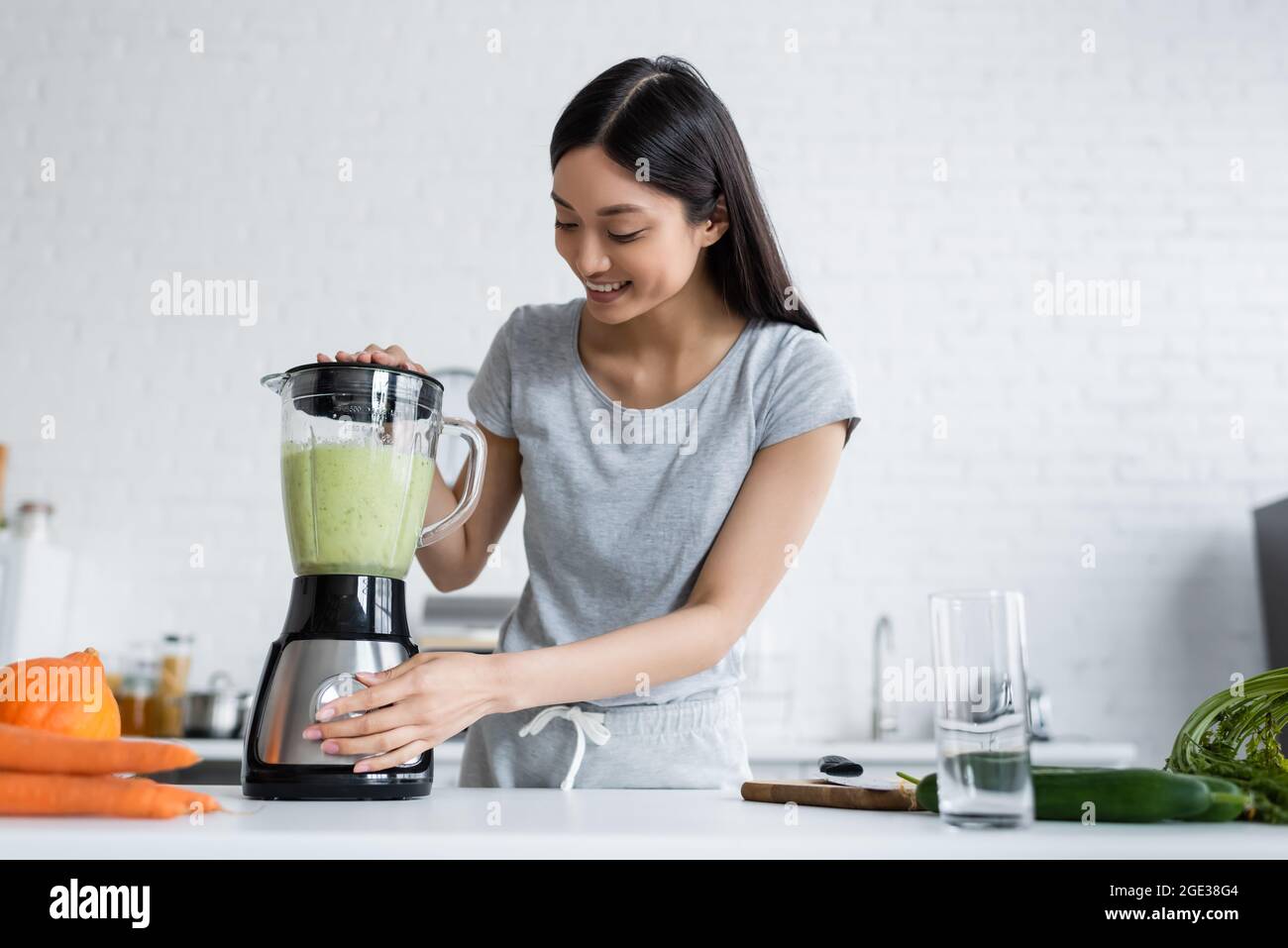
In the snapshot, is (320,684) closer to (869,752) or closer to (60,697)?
(60,697)

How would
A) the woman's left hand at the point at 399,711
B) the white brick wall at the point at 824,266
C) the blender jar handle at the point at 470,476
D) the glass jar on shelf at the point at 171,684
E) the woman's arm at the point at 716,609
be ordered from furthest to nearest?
the white brick wall at the point at 824,266 < the glass jar on shelf at the point at 171,684 < the blender jar handle at the point at 470,476 < the woman's arm at the point at 716,609 < the woman's left hand at the point at 399,711

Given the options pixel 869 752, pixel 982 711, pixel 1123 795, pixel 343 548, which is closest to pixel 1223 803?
pixel 1123 795

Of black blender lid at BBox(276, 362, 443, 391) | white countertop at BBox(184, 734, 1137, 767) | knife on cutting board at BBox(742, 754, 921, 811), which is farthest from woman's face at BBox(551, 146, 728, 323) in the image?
white countertop at BBox(184, 734, 1137, 767)

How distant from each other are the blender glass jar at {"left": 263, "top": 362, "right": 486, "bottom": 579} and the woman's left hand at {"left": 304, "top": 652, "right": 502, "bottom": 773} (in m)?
0.15

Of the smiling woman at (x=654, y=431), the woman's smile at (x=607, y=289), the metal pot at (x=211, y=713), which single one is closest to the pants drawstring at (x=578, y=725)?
the smiling woman at (x=654, y=431)

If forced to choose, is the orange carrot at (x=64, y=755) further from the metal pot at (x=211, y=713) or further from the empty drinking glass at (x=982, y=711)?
the metal pot at (x=211, y=713)

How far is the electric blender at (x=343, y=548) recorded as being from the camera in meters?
0.87

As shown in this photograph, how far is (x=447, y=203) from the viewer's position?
3330mm

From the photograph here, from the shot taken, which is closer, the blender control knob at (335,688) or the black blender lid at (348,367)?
the blender control knob at (335,688)

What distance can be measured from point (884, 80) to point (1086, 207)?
73cm

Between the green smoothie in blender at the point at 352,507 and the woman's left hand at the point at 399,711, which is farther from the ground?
the green smoothie in blender at the point at 352,507

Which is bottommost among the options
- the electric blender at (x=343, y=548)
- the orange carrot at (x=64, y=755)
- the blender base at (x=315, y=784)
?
the blender base at (x=315, y=784)

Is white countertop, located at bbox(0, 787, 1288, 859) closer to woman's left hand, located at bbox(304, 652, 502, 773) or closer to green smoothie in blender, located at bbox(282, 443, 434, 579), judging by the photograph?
woman's left hand, located at bbox(304, 652, 502, 773)

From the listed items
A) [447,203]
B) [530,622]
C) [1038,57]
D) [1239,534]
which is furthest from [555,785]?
[1038,57]
